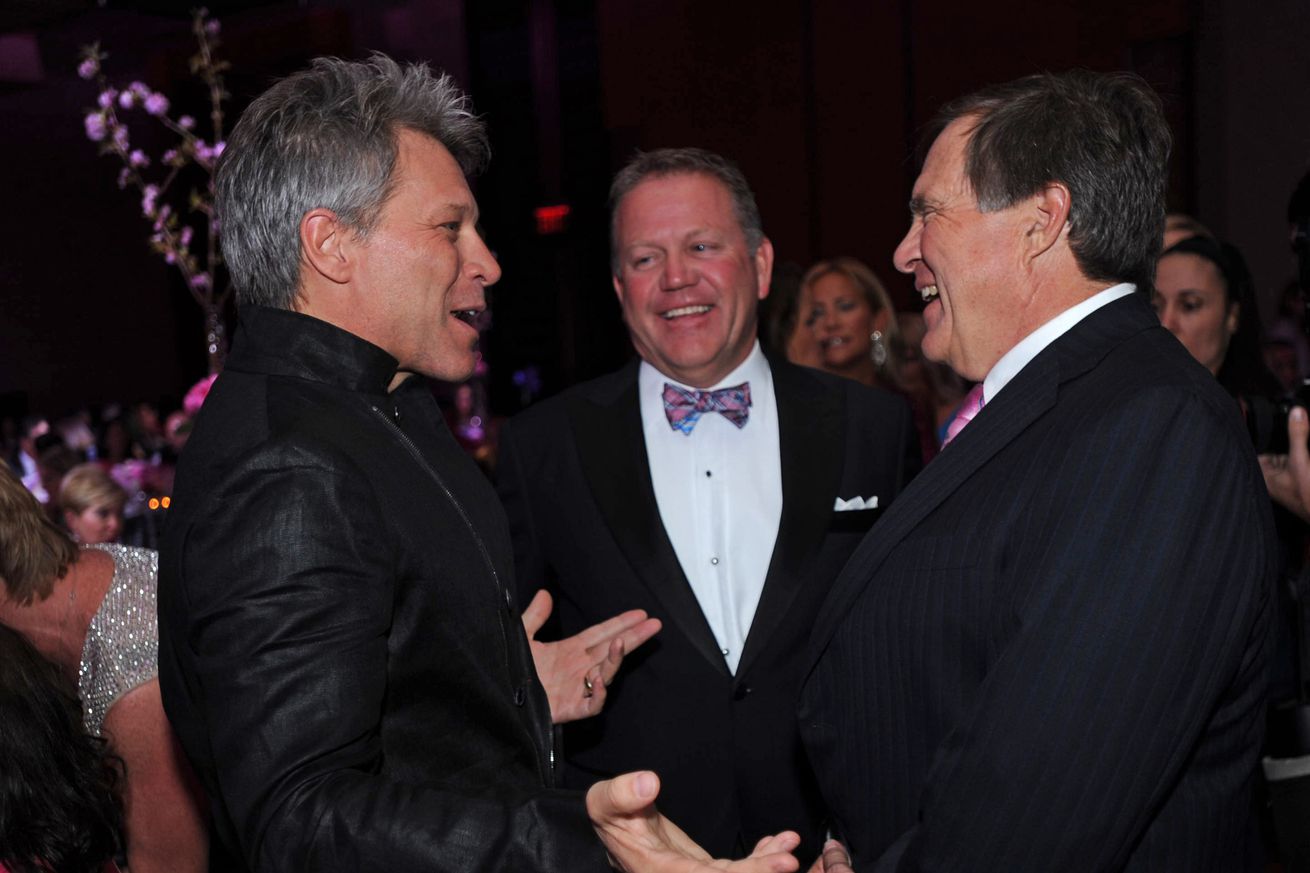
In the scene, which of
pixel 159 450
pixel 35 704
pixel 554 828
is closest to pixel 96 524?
pixel 159 450

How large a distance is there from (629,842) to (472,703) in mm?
284

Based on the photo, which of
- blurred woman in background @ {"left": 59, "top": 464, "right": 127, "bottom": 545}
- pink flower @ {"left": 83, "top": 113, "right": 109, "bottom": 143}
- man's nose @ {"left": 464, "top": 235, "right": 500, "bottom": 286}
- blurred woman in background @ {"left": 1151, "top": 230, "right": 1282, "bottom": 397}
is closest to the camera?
man's nose @ {"left": 464, "top": 235, "right": 500, "bottom": 286}

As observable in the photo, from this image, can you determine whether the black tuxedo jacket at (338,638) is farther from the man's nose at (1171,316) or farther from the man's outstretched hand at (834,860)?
the man's nose at (1171,316)

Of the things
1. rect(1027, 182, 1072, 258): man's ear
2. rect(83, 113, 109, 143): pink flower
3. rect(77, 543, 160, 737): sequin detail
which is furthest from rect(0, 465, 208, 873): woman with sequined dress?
rect(83, 113, 109, 143): pink flower

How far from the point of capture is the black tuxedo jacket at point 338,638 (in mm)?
1146

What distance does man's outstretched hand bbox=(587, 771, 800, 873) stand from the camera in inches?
43.9

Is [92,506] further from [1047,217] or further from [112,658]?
[1047,217]

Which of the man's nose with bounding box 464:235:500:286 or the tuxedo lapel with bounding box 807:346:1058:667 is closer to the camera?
the tuxedo lapel with bounding box 807:346:1058:667

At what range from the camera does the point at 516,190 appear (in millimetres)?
11453

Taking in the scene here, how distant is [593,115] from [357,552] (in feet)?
33.2

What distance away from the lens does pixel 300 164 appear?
4.51ft

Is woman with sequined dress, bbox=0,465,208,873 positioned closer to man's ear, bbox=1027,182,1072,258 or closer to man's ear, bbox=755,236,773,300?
man's ear, bbox=755,236,773,300

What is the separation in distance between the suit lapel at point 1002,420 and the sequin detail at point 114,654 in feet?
4.59

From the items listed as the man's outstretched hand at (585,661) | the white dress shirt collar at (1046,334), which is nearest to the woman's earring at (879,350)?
the man's outstretched hand at (585,661)
